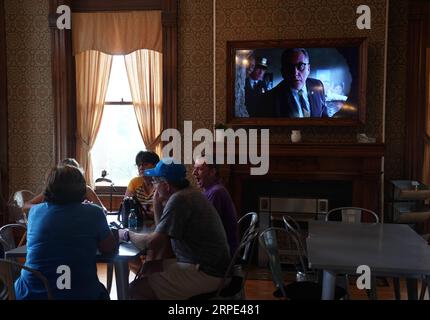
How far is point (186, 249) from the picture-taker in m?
2.50

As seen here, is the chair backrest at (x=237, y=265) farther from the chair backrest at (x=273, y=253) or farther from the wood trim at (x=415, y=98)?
the wood trim at (x=415, y=98)

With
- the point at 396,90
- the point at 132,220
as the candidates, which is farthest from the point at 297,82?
the point at 132,220

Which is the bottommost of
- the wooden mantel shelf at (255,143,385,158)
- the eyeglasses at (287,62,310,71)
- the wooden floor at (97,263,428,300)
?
the wooden floor at (97,263,428,300)

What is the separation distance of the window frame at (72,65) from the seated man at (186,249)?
2.78 m

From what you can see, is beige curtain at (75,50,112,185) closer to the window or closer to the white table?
the window

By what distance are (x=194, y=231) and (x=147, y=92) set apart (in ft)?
10.1

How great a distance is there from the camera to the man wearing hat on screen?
479cm

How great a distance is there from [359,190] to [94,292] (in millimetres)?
3126

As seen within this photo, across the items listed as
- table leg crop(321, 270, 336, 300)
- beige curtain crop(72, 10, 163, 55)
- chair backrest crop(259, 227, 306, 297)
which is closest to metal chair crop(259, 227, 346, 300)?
chair backrest crop(259, 227, 306, 297)

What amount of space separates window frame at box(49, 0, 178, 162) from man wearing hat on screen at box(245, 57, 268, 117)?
0.87 meters

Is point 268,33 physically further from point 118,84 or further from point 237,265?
point 237,265

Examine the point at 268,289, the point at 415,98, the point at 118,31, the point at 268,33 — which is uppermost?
the point at 118,31

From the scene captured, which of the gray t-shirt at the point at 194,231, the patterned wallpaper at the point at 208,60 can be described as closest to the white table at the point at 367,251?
the gray t-shirt at the point at 194,231

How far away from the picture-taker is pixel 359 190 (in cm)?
454
